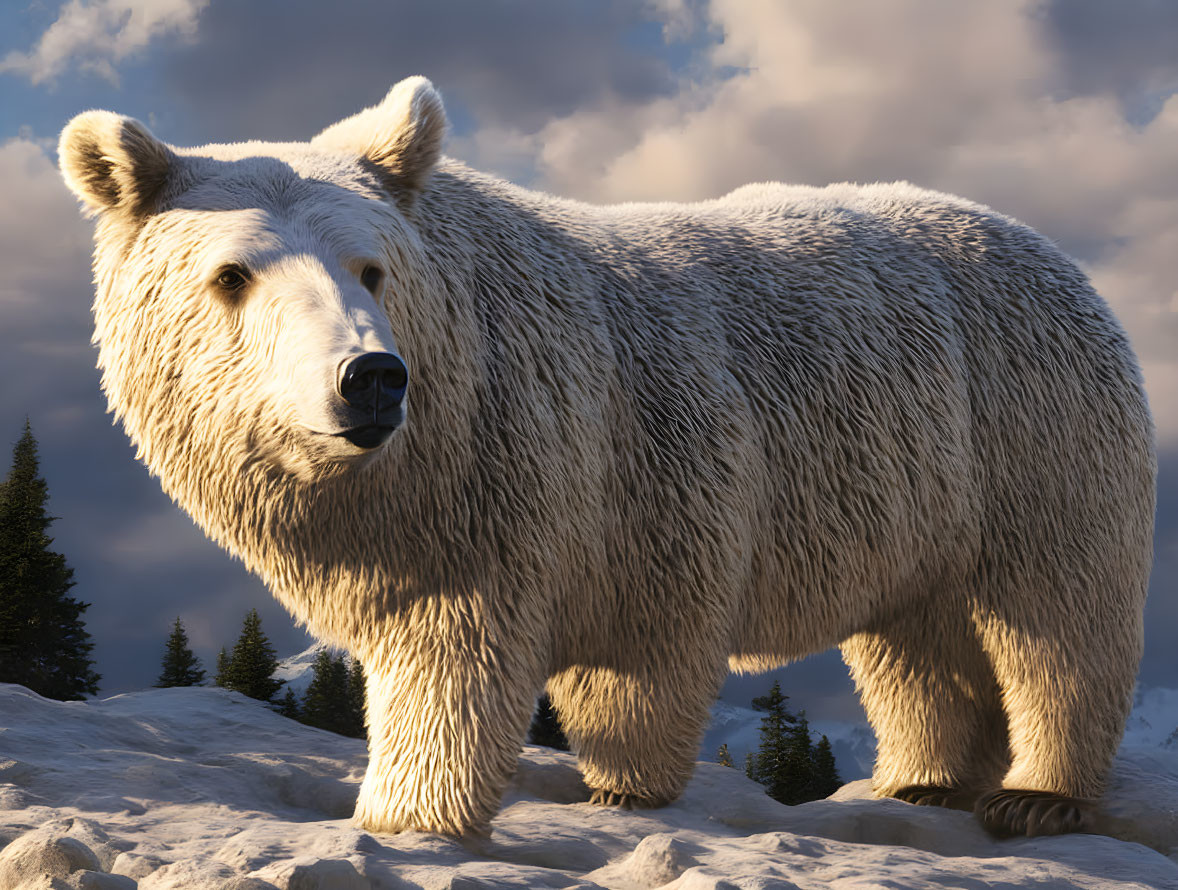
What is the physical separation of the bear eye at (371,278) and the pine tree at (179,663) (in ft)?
48.1

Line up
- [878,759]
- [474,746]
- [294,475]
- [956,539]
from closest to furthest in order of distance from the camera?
[294,475] < [474,746] < [956,539] < [878,759]

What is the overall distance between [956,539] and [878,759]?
2.08 meters

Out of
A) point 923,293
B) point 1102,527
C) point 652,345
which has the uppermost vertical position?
point 923,293

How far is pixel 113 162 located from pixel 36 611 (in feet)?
42.1

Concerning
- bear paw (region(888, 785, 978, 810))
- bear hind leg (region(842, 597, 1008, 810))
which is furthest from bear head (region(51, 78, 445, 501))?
bear paw (region(888, 785, 978, 810))

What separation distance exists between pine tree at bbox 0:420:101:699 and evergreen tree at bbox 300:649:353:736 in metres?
3.30

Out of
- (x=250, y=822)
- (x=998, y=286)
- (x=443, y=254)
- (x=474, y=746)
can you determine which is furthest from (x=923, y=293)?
(x=250, y=822)

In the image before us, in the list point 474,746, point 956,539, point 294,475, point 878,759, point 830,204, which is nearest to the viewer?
point 294,475

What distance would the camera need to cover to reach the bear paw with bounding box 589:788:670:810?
6098mm

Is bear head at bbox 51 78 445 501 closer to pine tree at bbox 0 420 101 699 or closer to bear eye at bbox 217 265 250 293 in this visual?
bear eye at bbox 217 265 250 293

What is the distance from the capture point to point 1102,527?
6859 mm

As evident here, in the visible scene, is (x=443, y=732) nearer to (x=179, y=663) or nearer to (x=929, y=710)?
(x=929, y=710)

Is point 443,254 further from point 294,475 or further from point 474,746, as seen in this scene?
point 474,746

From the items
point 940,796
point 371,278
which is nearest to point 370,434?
point 371,278
